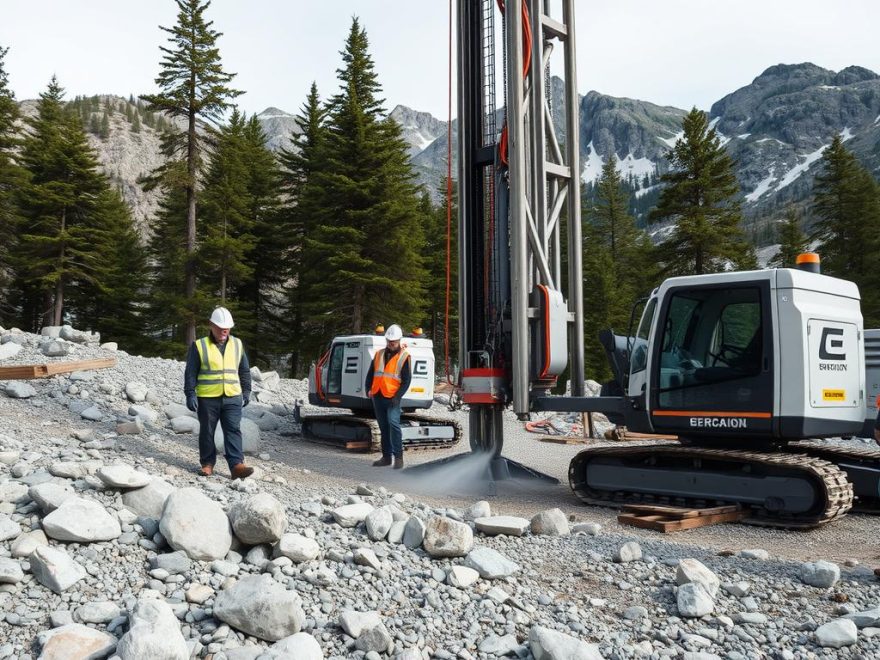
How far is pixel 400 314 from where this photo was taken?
1127 inches

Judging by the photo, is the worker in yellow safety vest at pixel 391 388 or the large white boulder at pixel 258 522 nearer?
the large white boulder at pixel 258 522

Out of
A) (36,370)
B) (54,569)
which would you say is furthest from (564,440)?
(54,569)

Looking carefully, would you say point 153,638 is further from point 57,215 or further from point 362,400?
point 57,215

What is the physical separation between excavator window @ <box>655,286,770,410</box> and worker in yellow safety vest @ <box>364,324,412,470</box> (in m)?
3.86

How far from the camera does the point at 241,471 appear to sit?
7.71m

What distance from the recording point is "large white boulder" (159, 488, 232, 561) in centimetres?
454

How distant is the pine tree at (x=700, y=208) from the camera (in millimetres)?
29328

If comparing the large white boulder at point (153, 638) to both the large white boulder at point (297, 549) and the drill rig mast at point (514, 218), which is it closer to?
the large white boulder at point (297, 549)

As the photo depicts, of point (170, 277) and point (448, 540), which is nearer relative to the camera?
point (448, 540)

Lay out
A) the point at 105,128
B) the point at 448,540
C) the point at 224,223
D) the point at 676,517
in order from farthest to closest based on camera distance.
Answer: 1. the point at 105,128
2. the point at 224,223
3. the point at 676,517
4. the point at 448,540

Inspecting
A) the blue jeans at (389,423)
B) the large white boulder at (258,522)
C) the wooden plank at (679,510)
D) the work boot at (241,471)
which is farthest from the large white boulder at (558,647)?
the blue jeans at (389,423)

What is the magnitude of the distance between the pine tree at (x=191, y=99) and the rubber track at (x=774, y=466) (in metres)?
24.5

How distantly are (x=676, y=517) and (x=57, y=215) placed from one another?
3417cm

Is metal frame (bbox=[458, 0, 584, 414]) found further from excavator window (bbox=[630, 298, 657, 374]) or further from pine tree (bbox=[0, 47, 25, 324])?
pine tree (bbox=[0, 47, 25, 324])
